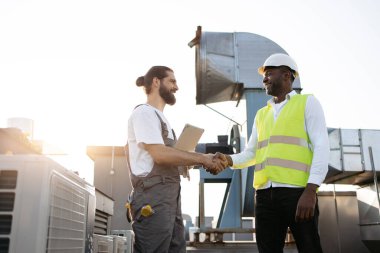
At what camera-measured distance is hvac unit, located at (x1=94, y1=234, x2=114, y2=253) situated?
8.43 ft

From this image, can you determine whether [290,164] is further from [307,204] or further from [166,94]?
[166,94]

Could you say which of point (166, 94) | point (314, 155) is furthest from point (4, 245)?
point (314, 155)

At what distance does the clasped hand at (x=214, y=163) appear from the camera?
273 centimetres

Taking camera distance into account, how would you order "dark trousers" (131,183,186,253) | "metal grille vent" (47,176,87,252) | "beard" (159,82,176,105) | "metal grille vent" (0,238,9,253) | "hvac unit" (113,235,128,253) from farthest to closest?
"hvac unit" (113,235,128,253) < "beard" (159,82,176,105) < "dark trousers" (131,183,186,253) < "metal grille vent" (47,176,87,252) < "metal grille vent" (0,238,9,253)

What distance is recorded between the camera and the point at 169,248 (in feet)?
7.65

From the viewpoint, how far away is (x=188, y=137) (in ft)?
8.12

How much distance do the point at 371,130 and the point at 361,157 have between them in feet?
1.99

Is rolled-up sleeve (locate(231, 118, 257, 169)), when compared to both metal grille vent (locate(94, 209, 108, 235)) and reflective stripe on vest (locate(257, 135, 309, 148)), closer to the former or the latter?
reflective stripe on vest (locate(257, 135, 309, 148))

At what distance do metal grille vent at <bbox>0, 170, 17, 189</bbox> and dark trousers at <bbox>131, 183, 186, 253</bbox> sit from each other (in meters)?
0.81

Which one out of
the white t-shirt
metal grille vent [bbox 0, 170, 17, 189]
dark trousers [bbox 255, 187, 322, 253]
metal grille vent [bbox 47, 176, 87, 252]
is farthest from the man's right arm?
metal grille vent [bbox 0, 170, 17, 189]

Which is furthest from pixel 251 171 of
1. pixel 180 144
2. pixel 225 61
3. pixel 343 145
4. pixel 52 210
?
pixel 52 210

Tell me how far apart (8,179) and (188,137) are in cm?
116

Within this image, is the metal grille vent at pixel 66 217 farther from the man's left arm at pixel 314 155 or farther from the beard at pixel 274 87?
the beard at pixel 274 87

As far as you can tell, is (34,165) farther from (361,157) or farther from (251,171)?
(361,157)
